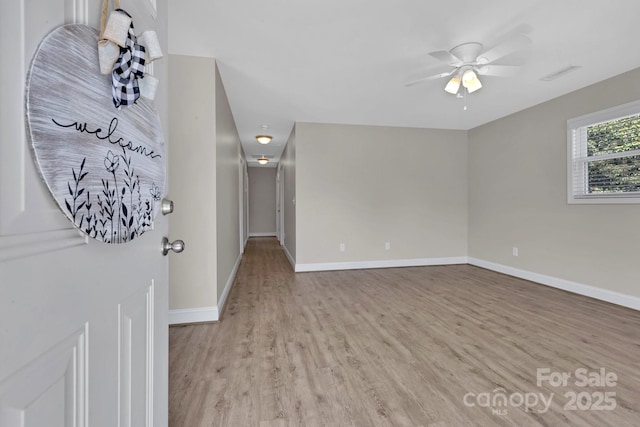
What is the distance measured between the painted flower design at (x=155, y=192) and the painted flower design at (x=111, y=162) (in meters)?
0.18

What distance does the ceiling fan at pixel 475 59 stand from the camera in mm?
2213

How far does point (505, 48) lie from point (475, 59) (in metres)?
0.23

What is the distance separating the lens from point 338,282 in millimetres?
3883

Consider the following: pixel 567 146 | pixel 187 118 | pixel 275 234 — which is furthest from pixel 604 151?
pixel 275 234

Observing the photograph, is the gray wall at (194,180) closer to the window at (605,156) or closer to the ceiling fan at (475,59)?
the ceiling fan at (475,59)

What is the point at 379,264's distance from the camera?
15.6 feet

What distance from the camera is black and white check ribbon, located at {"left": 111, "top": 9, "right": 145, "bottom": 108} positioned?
2.00 ft

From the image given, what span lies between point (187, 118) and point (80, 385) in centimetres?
240

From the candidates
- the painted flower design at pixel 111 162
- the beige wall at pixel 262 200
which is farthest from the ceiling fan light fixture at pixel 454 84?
the beige wall at pixel 262 200

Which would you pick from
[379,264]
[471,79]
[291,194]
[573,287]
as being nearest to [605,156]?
[573,287]

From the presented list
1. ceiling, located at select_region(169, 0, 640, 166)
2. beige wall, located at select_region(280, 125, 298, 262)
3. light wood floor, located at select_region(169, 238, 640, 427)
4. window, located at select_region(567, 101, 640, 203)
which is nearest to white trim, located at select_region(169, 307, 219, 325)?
light wood floor, located at select_region(169, 238, 640, 427)

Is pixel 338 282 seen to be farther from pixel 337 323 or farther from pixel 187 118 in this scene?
pixel 187 118

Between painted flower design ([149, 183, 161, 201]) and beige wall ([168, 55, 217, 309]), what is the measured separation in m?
1.77

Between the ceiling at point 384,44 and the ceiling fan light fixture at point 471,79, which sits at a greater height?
the ceiling at point 384,44
